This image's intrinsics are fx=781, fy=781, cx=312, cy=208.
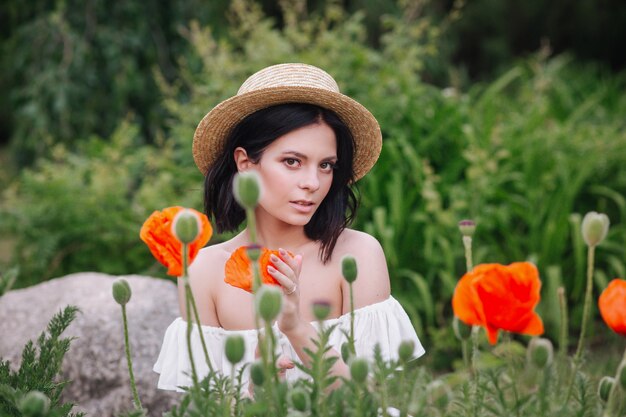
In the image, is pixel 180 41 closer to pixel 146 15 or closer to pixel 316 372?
pixel 146 15

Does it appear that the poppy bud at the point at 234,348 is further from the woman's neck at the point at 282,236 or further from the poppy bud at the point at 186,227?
the woman's neck at the point at 282,236

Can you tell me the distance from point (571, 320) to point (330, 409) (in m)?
2.60

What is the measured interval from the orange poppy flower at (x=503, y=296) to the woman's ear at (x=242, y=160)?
0.77 m

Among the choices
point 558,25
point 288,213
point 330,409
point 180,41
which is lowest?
point 330,409

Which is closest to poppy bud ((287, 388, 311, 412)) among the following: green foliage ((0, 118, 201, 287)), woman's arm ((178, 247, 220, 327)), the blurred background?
woman's arm ((178, 247, 220, 327))

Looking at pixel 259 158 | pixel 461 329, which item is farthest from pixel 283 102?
pixel 461 329

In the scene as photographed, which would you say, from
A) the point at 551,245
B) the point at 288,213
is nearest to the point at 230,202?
the point at 288,213

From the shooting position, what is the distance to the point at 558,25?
8289 mm

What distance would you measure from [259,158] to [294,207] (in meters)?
0.14

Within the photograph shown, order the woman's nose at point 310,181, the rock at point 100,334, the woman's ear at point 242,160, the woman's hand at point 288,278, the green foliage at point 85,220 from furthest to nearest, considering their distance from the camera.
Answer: the green foliage at point 85,220, the rock at point 100,334, the woman's ear at point 242,160, the woman's nose at point 310,181, the woman's hand at point 288,278

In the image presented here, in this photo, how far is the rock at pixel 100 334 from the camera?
7.20ft

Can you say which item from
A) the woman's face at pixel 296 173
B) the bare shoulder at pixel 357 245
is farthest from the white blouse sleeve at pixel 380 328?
the woman's face at pixel 296 173

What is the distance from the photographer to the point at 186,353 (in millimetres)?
1680

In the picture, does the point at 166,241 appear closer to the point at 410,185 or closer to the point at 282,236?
the point at 282,236
